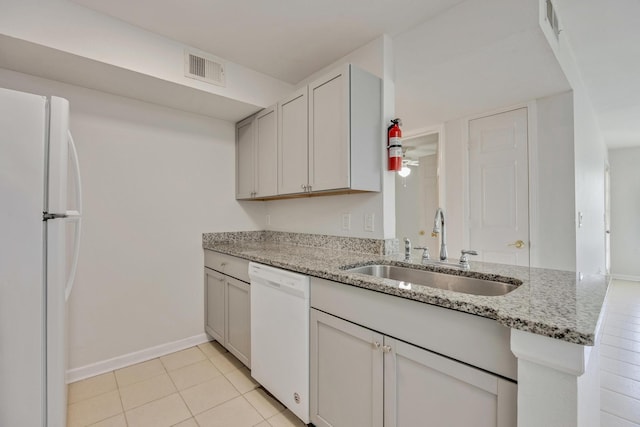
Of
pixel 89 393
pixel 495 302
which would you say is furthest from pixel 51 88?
pixel 495 302

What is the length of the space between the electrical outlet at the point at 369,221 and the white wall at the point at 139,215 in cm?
147

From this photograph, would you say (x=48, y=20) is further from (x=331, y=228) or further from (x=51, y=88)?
(x=331, y=228)

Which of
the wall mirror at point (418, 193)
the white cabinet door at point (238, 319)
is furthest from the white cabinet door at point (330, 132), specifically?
the wall mirror at point (418, 193)

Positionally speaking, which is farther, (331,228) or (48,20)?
(331,228)

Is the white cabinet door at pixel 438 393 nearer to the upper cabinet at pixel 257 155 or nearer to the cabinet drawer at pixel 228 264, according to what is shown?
the cabinet drawer at pixel 228 264

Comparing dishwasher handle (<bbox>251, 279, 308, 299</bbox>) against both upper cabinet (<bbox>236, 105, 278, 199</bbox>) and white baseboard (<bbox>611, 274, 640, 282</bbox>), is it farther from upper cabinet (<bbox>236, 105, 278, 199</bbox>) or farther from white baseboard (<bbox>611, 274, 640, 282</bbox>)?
white baseboard (<bbox>611, 274, 640, 282</bbox>)

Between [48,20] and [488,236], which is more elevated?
[48,20]

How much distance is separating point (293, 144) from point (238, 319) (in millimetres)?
1380

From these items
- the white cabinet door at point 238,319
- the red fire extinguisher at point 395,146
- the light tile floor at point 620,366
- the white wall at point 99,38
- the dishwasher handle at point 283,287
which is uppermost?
the white wall at point 99,38

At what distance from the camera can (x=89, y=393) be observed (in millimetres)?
1964

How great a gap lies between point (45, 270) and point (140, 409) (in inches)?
45.5

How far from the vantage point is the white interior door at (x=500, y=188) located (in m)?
2.47

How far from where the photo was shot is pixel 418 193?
4180 millimetres

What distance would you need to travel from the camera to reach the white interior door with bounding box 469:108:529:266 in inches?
97.3
